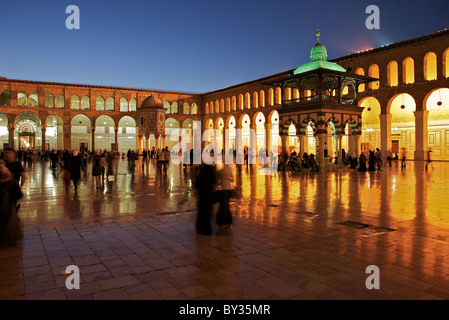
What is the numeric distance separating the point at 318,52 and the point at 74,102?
1305 inches

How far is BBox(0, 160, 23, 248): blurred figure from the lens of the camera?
15.7 ft

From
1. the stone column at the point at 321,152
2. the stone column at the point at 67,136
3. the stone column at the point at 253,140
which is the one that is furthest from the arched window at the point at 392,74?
the stone column at the point at 67,136

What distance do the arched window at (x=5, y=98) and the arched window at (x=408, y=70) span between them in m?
40.2

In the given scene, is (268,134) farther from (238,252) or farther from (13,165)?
(238,252)

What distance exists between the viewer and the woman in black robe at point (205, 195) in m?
5.53

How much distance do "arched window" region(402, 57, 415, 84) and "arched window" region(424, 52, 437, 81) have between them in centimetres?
99

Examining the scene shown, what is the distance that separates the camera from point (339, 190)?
1091 cm

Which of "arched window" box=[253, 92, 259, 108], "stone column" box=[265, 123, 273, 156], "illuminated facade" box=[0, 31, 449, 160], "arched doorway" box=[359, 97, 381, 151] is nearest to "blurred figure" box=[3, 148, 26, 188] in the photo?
"illuminated facade" box=[0, 31, 449, 160]

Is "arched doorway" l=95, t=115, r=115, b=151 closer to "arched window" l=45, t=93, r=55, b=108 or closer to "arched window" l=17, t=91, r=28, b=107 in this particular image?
"arched window" l=45, t=93, r=55, b=108

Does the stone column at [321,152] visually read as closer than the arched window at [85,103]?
Yes

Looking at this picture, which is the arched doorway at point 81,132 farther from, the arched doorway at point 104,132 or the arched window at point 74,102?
the arched window at point 74,102

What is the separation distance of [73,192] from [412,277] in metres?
9.50

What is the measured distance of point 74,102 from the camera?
146ft
